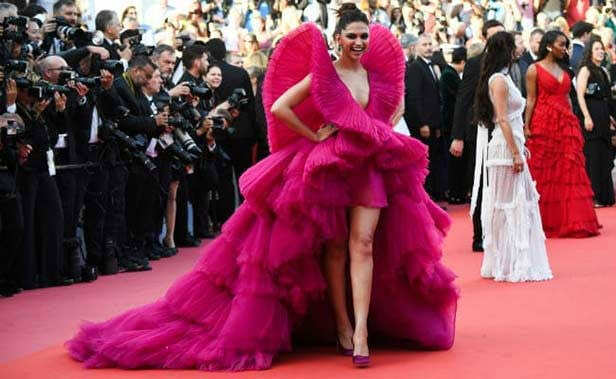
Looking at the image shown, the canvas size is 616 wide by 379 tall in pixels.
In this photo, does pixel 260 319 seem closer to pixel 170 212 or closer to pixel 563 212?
pixel 170 212


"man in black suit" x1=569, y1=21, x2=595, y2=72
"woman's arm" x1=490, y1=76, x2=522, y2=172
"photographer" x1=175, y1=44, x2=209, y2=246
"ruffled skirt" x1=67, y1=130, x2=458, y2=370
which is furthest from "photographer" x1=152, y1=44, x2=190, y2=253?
"man in black suit" x1=569, y1=21, x2=595, y2=72

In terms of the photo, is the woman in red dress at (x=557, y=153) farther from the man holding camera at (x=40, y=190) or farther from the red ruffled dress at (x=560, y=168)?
the man holding camera at (x=40, y=190)

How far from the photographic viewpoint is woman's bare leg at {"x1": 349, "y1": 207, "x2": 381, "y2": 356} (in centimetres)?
728

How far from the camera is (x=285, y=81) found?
7676 mm

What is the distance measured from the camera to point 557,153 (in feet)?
46.0

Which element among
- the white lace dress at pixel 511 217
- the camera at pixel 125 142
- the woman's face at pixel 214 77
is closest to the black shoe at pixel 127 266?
the camera at pixel 125 142

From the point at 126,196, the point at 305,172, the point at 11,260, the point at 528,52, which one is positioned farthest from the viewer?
the point at 528,52

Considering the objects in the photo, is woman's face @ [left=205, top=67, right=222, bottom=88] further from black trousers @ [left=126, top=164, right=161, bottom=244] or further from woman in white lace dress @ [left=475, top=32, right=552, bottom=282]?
woman in white lace dress @ [left=475, top=32, right=552, bottom=282]

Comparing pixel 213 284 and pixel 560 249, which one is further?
pixel 560 249

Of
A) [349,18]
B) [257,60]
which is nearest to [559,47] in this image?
[257,60]

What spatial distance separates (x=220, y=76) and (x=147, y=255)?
277cm

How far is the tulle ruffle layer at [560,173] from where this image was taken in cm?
1380

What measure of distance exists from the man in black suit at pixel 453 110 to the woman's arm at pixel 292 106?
34.5 ft

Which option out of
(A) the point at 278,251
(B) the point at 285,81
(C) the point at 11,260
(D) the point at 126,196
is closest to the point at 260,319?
(A) the point at 278,251
